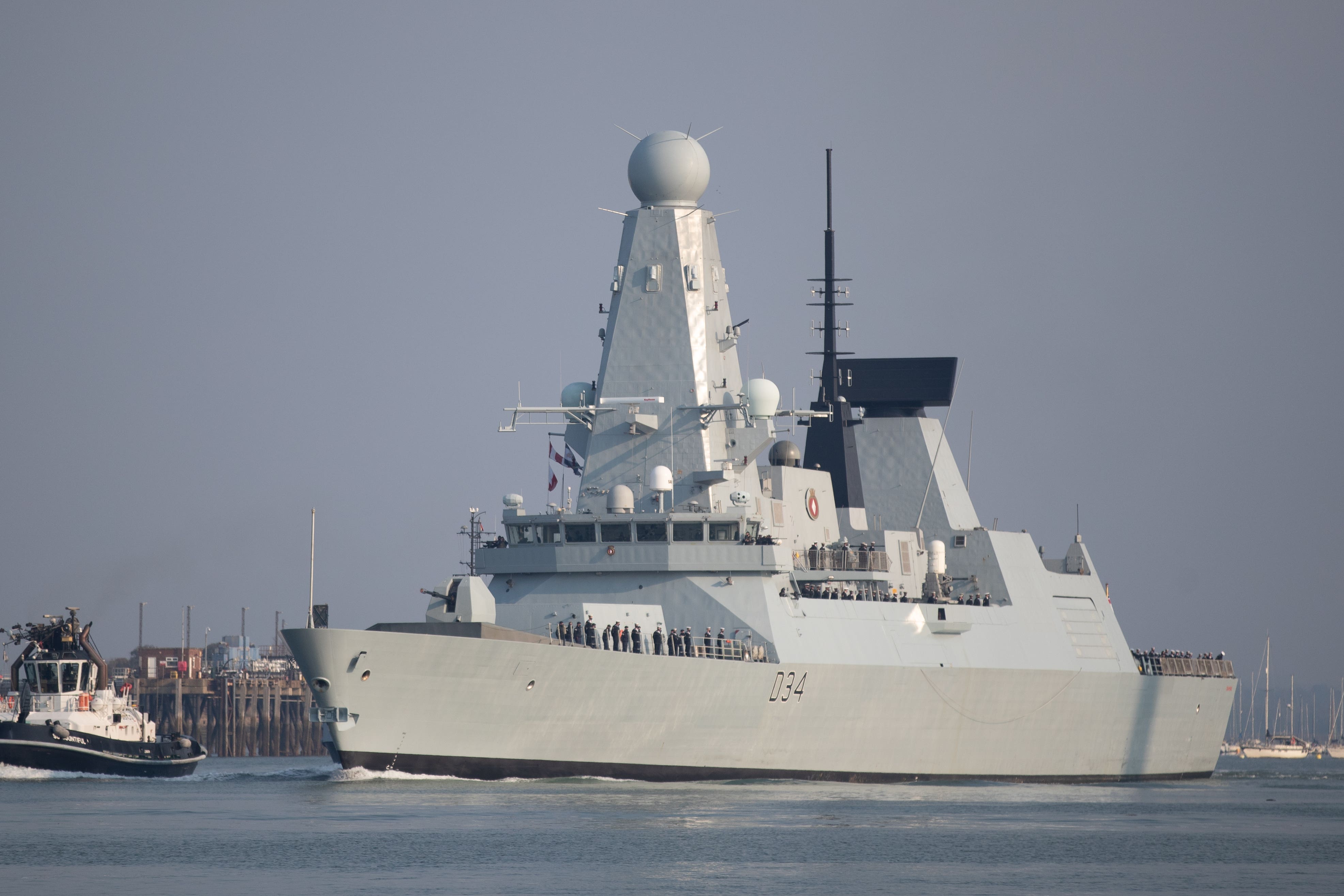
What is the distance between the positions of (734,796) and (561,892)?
36.4 ft

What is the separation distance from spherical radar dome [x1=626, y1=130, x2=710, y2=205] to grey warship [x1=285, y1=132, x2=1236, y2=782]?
0.05 m

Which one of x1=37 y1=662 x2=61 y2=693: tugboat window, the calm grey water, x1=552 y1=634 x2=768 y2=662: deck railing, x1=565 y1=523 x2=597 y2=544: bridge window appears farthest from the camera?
x1=37 y1=662 x2=61 y2=693: tugboat window

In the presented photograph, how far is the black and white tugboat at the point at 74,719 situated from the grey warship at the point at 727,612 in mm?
9143

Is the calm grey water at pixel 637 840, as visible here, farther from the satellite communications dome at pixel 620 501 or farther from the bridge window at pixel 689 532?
the satellite communications dome at pixel 620 501

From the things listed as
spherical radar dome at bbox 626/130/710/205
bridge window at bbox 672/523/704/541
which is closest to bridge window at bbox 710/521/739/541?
→ bridge window at bbox 672/523/704/541

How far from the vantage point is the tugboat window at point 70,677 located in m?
39.0

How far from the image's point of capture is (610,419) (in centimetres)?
3609

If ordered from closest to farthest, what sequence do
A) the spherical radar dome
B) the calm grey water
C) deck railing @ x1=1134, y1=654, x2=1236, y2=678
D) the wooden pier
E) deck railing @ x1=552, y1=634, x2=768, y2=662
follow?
the calm grey water → deck railing @ x1=552, y1=634, x2=768, y2=662 → the spherical radar dome → deck railing @ x1=1134, y1=654, x2=1236, y2=678 → the wooden pier

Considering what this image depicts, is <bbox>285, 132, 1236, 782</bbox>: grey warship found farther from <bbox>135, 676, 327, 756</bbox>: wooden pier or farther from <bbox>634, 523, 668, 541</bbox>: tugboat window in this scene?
<bbox>135, 676, 327, 756</bbox>: wooden pier

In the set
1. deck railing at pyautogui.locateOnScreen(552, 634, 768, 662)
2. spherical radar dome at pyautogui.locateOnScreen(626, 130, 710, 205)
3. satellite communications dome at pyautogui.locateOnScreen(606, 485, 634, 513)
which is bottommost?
deck railing at pyautogui.locateOnScreen(552, 634, 768, 662)

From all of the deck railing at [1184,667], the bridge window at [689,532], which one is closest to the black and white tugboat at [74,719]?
the bridge window at [689,532]

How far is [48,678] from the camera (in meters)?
39.0

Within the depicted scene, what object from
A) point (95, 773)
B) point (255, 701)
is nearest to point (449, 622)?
point (95, 773)

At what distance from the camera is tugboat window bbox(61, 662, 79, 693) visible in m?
39.0
